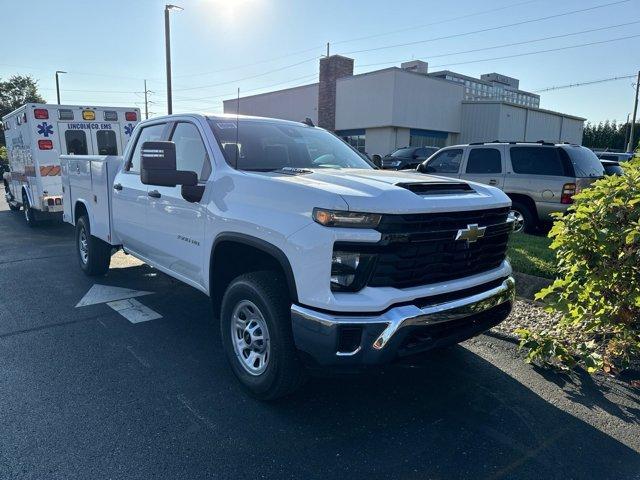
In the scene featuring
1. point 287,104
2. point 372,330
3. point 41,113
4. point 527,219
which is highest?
point 287,104

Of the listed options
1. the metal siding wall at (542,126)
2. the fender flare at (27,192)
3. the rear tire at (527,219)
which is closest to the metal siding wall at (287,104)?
the metal siding wall at (542,126)

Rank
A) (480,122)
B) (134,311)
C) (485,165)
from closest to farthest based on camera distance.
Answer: (134,311), (485,165), (480,122)

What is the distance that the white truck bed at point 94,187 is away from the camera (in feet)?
19.0

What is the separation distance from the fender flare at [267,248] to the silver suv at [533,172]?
5779 mm

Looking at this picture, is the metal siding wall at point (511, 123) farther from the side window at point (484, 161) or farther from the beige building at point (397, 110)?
the side window at point (484, 161)

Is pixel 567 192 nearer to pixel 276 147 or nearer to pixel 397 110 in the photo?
pixel 276 147

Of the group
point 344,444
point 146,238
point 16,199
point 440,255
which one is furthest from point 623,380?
point 16,199

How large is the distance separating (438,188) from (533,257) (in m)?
3.65

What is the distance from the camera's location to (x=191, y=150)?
4262 millimetres

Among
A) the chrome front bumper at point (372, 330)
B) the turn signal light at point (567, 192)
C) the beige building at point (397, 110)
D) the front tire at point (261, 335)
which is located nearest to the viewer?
the chrome front bumper at point (372, 330)

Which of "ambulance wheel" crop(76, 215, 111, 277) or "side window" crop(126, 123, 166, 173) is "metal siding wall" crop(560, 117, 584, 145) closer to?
"ambulance wheel" crop(76, 215, 111, 277)

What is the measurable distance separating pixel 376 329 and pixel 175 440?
4.70 ft

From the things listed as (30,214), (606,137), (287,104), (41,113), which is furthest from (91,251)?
(606,137)

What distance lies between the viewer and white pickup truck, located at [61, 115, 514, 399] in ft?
8.99
